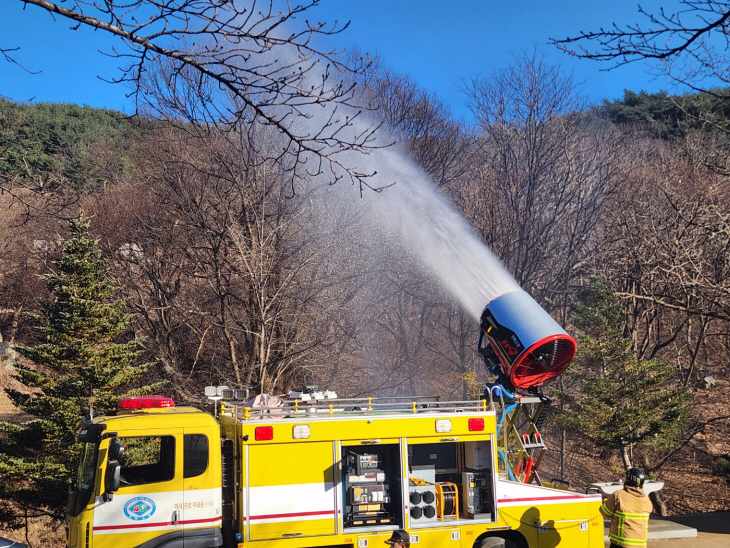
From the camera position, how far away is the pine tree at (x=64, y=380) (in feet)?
43.5

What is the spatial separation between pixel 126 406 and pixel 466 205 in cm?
1901

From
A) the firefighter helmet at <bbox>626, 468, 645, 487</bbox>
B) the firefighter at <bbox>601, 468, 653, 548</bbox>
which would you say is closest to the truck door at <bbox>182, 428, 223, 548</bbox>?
the firefighter at <bbox>601, 468, 653, 548</bbox>

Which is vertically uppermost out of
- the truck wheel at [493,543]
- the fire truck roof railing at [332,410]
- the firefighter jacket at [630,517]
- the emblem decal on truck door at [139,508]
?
the fire truck roof railing at [332,410]

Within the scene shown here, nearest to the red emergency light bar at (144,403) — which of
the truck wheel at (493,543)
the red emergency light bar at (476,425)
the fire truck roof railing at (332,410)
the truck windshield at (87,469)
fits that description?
the truck windshield at (87,469)

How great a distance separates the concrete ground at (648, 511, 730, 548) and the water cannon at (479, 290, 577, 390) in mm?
4006

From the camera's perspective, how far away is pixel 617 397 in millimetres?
18062

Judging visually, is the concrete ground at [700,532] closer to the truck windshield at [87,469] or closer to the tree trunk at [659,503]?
the tree trunk at [659,503]

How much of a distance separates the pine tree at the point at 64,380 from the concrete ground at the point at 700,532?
10115mm

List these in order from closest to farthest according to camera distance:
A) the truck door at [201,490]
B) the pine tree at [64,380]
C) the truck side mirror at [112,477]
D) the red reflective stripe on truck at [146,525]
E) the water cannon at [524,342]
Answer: the truck side mirror at [112,477] < the red reflective stripe on truck at [146,525] < the truck door at [201,490] < the water cannon at [524,342] < the pine tree at [64,380]

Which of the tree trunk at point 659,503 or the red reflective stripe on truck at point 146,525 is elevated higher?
the red reflective stripe on truck at point 146,525

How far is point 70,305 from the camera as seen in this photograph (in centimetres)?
1394

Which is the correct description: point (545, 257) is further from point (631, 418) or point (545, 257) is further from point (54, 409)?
point (54, 409)

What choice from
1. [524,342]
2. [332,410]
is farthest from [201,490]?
[524,342]

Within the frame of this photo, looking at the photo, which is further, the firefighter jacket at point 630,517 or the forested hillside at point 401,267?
the forested hillside at point 401,267
